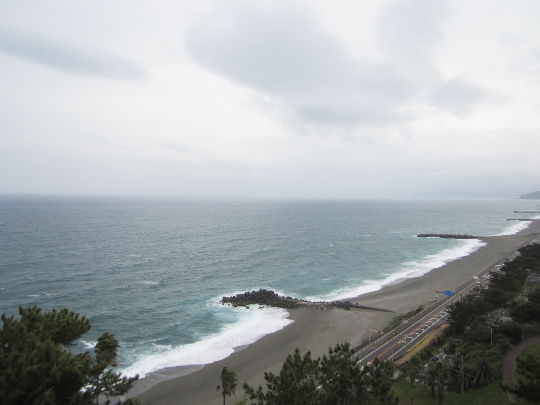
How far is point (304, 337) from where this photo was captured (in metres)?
48.0

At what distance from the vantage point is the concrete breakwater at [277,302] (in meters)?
58.9

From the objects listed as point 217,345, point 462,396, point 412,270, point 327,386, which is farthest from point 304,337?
point 412,270

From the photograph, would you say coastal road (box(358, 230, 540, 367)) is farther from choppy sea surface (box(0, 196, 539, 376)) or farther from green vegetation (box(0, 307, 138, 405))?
green vegetation (box(0, 307, 138, 405))

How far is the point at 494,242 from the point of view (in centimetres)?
12156

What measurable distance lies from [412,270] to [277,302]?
145ft

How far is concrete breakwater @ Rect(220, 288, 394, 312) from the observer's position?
58.9 metres

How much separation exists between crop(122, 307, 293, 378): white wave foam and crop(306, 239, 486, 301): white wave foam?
43.8 feet

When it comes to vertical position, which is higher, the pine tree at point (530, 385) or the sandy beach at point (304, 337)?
the pine tree at point (530, 385)

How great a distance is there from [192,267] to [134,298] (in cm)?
2467

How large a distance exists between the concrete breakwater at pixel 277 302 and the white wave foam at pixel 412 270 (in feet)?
14.6

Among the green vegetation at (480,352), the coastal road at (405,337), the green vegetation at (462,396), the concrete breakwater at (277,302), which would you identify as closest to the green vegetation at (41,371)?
the green vegetation at (480,352)

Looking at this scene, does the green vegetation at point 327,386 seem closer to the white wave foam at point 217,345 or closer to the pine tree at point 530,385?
the pine tree at point 530,385

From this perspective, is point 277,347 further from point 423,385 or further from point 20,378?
point 20,378

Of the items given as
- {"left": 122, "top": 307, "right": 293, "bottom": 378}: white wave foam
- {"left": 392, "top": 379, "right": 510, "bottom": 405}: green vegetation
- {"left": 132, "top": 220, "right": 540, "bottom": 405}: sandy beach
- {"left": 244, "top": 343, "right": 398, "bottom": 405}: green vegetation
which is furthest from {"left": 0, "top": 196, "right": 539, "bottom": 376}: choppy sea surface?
{"left": 244, "top": 343, "right": 398, "bottom": 405}: green vegetation
